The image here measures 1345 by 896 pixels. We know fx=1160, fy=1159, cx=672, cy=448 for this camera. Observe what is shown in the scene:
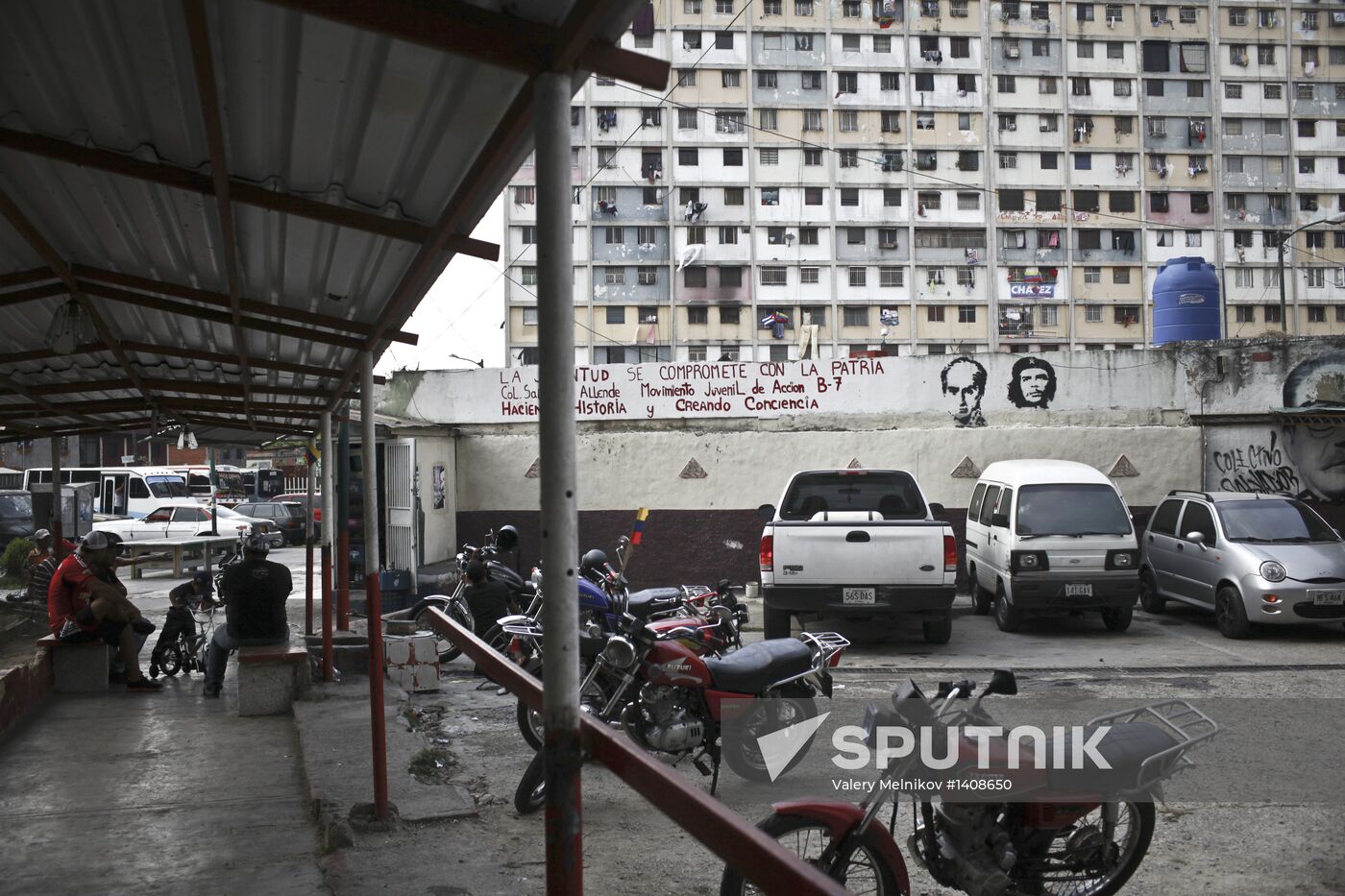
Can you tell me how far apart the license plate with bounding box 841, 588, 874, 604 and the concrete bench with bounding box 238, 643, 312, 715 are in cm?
537

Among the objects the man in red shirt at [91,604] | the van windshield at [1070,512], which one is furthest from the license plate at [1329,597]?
the man in red shirt at [91,604]

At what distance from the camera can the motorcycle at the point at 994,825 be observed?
4277 millimetres

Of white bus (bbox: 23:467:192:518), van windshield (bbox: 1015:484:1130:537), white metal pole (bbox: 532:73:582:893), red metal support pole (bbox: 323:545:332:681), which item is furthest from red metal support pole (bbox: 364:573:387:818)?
white bus (bbox: 23:467:192:518)

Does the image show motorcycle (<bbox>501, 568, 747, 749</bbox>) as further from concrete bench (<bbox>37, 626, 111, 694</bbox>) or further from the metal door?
the metal door

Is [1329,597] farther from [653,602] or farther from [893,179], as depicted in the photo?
[893,179]

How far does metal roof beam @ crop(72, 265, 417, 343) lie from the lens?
19.4 feet

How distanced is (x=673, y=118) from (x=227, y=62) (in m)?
61.0

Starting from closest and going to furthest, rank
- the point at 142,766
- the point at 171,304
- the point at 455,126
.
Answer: the point at 455,126 → the point at 171,304 → the point at 142,766

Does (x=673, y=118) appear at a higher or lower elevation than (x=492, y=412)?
higher

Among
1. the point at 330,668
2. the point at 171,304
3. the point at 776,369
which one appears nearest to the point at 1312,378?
→ the point at 776,369

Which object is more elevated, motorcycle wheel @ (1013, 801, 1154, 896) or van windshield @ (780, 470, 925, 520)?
van windshield @ (780, 470, 925, 520)

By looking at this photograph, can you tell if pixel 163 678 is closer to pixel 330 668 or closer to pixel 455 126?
pixel 330 668

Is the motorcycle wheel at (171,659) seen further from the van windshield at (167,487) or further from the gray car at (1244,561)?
the van windshield at (167,487)

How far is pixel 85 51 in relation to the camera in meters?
3.45
